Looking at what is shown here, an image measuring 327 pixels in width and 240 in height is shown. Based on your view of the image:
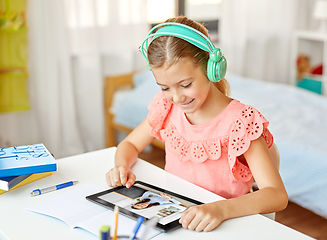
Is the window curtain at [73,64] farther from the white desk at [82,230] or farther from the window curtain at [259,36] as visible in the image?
the white desk at [82,230]

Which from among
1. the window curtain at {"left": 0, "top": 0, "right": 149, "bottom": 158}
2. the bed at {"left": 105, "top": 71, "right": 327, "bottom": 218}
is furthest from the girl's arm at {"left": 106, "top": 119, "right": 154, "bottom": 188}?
the window curtain at {"left": 0, "top": 0, "right": 149, "bottom": 158}

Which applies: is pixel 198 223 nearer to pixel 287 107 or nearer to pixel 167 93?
pixel 167 93

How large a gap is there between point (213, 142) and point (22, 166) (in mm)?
512

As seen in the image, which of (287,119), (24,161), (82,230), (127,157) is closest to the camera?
(82,230)

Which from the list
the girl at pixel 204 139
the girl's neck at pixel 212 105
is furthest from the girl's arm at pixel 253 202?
the girl's neck at pixel 212 105

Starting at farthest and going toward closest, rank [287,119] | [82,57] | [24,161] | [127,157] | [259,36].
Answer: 1. [259,36]
2. [82,57]
3. [287,119]
4. [127,157]
5. [24,161]

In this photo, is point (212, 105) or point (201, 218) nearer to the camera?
point (201, 218)

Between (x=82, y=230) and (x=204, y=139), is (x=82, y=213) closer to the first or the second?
(x=82, y=230)

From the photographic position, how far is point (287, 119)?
93.5 inches

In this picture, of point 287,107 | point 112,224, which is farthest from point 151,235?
point 287,107

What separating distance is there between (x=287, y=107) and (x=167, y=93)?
1771mm

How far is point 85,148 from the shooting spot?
313cm

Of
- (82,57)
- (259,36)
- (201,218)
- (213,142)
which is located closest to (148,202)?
(201,218)

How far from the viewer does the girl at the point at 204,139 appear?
0.92 m
